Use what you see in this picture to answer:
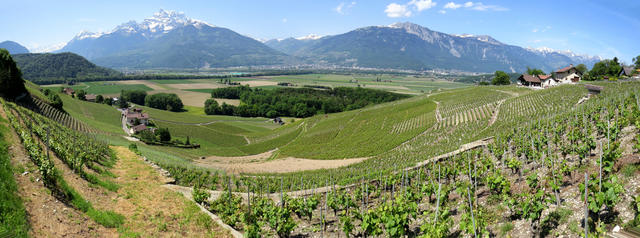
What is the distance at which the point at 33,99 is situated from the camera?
214 ft

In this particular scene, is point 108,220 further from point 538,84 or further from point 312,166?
point 538,84

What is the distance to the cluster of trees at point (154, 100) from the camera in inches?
5600

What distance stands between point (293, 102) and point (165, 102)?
62.7 metres

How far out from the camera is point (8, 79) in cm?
5700

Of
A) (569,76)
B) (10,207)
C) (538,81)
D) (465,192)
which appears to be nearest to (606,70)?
(569,76)

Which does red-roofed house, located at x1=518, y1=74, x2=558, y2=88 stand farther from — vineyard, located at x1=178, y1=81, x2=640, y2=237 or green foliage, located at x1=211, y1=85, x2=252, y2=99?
green foliage, located at x1=211, y1=85, x2=252, y2=99

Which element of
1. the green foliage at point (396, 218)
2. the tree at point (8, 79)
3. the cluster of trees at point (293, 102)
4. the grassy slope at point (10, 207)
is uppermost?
the tree at point (8, 79)

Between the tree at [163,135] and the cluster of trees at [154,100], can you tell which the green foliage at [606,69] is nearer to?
the tree at [163,135]

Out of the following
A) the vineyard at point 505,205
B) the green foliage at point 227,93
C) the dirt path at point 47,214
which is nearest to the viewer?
the vineyard at point 505,205

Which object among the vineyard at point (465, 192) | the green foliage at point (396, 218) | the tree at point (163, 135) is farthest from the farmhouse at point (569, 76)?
the tree at point (163, 135)

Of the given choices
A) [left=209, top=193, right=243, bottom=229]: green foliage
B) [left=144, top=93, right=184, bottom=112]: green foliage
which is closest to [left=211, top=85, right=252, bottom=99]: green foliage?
[left=144, top=93, right=184, bottom=112]: green foliage

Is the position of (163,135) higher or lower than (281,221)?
lower

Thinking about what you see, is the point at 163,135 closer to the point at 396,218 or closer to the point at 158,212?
the point at 158,212

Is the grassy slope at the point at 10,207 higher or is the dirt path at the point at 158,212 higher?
the grassy slope at the point at 10,207
